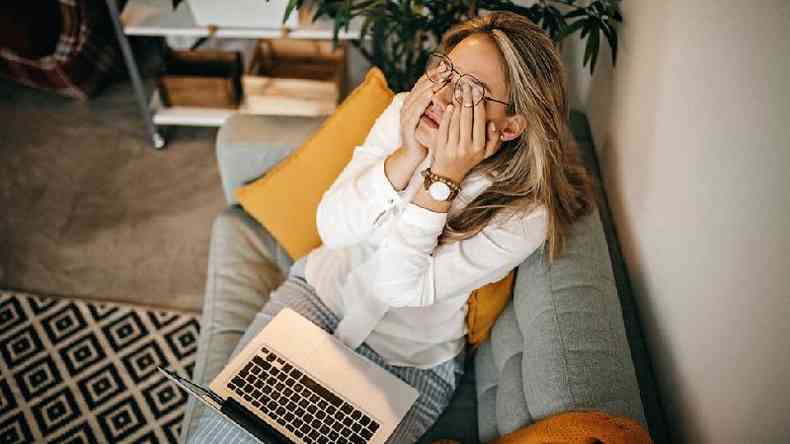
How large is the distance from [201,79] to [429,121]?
1.24 m

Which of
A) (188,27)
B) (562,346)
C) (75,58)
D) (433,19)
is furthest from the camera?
(75,58)

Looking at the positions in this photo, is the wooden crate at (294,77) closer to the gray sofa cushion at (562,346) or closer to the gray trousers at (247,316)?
the gray trousers at (247,316)

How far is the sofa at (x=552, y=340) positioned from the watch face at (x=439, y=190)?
0.25 metres

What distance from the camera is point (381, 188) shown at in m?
1.19

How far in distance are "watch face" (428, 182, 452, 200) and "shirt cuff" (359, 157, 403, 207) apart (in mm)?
128

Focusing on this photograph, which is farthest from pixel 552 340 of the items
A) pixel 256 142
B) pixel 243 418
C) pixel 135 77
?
pixel 135 77

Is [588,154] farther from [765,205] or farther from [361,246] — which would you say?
[765,205]

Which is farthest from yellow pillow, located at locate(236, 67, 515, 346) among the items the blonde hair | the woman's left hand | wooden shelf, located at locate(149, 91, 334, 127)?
wooden shelf, located at locate(149, 91, 334, 127)

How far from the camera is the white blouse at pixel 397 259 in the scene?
3.62ft

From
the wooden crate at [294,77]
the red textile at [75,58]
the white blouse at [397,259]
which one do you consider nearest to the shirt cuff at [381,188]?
the white blouse at [397,259]

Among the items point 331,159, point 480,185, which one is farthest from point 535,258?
point 331,159

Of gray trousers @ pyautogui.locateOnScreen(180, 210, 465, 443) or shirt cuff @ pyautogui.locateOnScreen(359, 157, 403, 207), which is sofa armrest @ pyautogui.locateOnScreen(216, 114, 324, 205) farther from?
shirt cuff @ pyautogui.locateOnScreen(359, 157, 403, 207)

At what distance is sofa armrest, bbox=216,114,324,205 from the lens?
1496 millimetres

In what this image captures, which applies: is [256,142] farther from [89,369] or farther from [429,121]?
[89,369]
